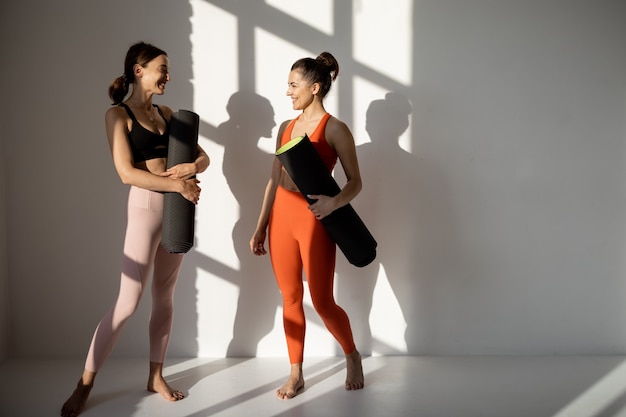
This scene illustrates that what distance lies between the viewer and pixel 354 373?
297cm

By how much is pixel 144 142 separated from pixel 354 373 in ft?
4.80

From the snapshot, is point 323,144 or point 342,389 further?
point 342,389

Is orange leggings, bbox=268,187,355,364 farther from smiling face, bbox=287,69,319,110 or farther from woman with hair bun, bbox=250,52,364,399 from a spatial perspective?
smiling face, bbox=287,69,319,110

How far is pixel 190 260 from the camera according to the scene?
136 inches

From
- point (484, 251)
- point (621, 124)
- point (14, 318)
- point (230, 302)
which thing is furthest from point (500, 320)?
point (14, 318)

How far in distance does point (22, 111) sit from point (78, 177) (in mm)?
463

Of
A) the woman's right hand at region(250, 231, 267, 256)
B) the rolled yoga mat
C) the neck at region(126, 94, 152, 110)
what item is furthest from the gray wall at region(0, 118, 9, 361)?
the woman's right hand at region(250, 231, 267, 256)

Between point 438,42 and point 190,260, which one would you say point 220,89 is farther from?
point 438,42

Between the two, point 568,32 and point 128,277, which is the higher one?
point 568,32

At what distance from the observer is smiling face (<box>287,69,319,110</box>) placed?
281 cm

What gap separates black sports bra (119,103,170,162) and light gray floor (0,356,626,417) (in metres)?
1.11

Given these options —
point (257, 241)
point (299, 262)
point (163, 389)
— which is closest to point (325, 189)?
point (299, 262)

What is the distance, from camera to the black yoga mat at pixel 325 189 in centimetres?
263

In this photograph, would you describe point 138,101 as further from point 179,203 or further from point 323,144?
point 323,144
